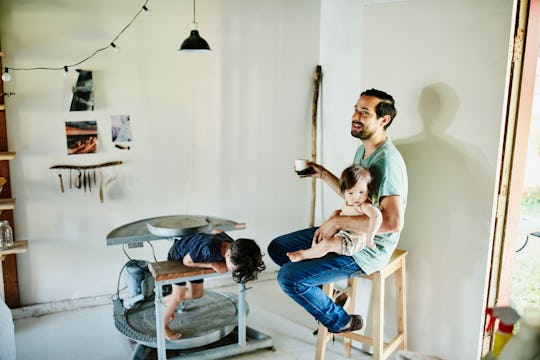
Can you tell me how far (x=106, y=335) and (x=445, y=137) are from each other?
8.14 ft

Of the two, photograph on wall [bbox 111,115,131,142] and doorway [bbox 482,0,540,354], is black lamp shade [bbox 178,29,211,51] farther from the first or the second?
doorway [bbox 482,0,540,354]

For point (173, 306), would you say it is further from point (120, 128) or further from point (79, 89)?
point (79, 89)

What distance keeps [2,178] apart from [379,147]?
2.40m

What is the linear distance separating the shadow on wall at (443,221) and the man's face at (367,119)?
1.04ft

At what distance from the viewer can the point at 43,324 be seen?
3.24 m

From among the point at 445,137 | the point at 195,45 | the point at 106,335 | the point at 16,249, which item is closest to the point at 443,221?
the point at 445,137

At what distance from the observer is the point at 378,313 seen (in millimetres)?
2451

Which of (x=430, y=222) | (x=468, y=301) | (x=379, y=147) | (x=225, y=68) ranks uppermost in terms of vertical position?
(x=225, y=68)

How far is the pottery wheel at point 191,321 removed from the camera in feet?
9.11

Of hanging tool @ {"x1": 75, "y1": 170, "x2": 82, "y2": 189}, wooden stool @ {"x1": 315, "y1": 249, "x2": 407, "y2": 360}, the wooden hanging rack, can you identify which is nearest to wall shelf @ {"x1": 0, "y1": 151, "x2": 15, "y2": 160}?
the wooden hanging rack

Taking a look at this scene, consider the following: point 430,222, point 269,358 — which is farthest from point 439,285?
point 269,358

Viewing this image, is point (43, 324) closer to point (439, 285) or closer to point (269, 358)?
point (269, 358)

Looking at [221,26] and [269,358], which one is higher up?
[221,26]

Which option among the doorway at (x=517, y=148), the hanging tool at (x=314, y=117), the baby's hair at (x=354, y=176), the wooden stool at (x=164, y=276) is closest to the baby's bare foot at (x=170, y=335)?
the wooden stool at (x=164, y=276)
